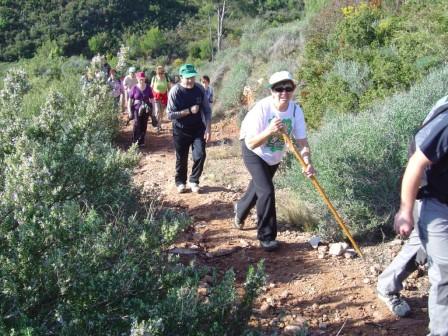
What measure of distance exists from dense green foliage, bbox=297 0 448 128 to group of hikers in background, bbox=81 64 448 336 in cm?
292

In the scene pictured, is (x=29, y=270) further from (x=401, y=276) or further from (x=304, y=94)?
(x=304, y=94)

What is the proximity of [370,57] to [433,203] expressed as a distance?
7.22 m

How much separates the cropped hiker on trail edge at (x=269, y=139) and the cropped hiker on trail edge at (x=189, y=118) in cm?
157

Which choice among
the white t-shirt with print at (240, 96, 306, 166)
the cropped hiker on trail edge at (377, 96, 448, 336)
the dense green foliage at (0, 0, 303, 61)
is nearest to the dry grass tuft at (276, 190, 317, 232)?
the white t-shirt with print at (240, 96, 306, 166)

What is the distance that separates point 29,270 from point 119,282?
42 cm

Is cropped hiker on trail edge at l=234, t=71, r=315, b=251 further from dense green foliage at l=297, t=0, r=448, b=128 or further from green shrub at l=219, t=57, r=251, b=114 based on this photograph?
green shrub at l=219, t=57, r=251, b=114

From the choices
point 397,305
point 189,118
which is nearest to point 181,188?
point 189,118

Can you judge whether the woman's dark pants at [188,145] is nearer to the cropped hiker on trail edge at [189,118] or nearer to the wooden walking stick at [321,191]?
the cropped hiker on trail edge at [189,118]

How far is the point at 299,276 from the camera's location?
4102mm

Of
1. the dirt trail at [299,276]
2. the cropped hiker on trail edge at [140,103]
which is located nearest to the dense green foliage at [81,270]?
the dirt trail at [299,276]

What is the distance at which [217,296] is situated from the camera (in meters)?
2.62

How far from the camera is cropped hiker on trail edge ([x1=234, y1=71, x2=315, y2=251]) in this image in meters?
4.09

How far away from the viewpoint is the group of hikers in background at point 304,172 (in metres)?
2.61

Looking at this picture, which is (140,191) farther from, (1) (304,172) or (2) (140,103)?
(2) (140,103)
